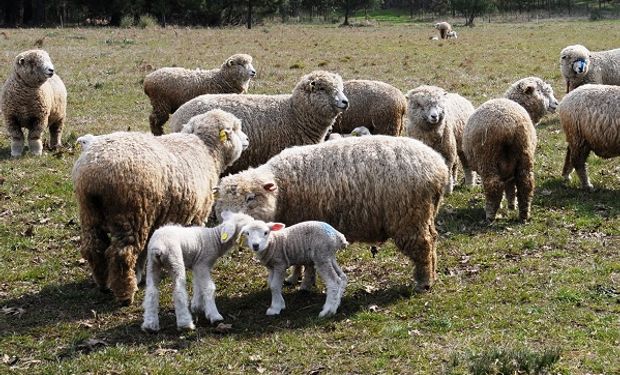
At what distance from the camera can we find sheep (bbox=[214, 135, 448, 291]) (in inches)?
328

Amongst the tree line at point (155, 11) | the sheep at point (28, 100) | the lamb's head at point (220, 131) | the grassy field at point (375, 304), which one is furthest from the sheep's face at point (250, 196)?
the tree line at point (155, 11)

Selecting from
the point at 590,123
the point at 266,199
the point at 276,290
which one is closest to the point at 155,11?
the point at 590,123

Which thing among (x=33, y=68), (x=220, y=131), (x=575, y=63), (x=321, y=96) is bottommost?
(x=220, y=131)

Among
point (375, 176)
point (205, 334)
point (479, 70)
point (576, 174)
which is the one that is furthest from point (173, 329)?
point (479, 70)

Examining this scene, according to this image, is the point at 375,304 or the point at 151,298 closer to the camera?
the point at 151,298

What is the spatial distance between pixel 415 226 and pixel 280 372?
2.47m

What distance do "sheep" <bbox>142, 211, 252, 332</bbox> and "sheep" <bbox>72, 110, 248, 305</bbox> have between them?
0.46m

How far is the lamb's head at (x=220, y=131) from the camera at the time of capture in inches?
373

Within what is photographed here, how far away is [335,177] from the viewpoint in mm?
8531

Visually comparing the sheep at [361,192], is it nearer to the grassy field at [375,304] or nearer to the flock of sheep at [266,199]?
the flock of sheep at [266,199]

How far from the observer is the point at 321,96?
1218cm

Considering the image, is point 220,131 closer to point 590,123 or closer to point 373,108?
point 373,108

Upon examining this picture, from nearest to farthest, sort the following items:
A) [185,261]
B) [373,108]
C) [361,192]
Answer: [185,261] → [361,192] → [373,108]

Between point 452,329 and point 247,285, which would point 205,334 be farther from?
point 452,329
